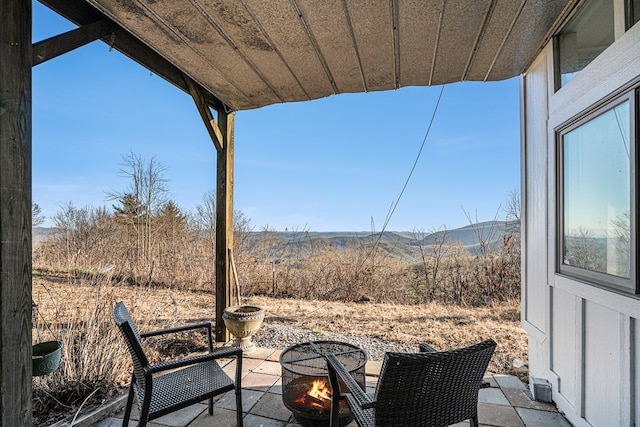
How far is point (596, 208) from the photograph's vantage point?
6.18ft

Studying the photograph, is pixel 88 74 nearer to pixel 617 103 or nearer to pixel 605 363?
pixel 617 103

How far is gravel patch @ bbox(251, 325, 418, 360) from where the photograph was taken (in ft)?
11.9

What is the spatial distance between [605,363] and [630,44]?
1.61 m

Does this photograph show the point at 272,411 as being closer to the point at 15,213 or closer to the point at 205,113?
the point at 15,213

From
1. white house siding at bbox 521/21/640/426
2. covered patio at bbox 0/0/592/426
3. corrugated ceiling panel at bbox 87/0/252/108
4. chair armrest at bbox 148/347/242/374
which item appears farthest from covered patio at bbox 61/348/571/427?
corrugated ceiling panel at bbox 87/0/252/108

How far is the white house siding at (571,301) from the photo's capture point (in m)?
1.57

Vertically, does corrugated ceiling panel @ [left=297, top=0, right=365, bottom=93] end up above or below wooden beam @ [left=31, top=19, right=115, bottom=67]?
above

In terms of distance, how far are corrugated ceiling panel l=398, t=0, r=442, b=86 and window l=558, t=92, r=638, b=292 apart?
1.07 meters

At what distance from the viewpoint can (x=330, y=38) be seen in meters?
2.25

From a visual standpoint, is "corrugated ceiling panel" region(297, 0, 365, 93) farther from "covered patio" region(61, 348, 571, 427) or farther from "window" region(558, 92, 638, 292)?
"covered patio" region(61, 348, 571, 427)

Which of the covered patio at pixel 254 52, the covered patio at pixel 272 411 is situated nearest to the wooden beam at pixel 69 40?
the covered patio at pixel 254 52

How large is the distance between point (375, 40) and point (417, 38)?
0.93 feet

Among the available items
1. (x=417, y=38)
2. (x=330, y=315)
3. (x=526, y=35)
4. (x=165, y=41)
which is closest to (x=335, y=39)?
(x=417, y=38)

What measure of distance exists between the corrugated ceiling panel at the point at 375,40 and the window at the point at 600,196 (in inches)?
51.3
